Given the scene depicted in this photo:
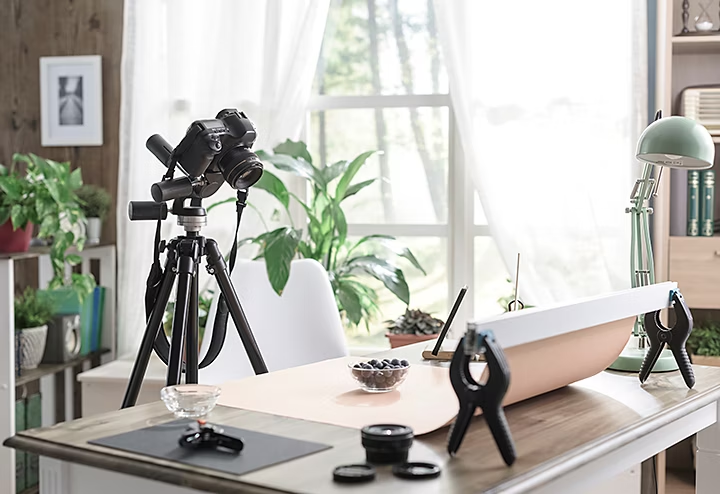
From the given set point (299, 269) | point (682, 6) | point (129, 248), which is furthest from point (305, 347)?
point (682, 6)

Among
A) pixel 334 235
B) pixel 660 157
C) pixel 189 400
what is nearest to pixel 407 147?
pixel 334 235

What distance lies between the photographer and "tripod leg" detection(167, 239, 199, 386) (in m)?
2.18

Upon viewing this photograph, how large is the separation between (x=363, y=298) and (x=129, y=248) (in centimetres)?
99

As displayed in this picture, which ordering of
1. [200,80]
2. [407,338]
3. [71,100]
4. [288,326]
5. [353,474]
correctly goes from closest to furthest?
[353,474] < [288,326] < [407,338] < [200,80] < [71,100]

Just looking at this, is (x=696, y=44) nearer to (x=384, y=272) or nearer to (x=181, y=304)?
(x=384, y=272)

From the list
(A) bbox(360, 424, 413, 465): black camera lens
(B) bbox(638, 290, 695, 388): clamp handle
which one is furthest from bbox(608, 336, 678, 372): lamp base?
(A) bbox(360, 424, 413, 465): black camera lens

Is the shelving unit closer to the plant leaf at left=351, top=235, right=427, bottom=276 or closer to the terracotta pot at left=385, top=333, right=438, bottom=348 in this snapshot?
the plant leaf at left=351, top=235, right=427, bottom=276

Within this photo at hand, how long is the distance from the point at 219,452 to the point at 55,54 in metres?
Answer: 3.05

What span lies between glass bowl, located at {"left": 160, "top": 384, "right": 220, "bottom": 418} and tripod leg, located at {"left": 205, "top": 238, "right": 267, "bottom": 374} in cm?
72

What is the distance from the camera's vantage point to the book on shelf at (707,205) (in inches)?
128

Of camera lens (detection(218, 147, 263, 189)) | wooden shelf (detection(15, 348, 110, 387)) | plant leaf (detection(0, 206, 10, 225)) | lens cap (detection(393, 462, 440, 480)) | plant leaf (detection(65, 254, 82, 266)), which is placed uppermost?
camera lens (detection(218, 147, 263, 189))

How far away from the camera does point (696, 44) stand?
10.7 ft

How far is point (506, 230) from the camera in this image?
348 centimetres

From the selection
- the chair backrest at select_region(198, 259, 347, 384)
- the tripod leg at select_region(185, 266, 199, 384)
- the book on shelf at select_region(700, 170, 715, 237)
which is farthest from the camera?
the book on shelf at select_region(700, 170, 715, 237)
